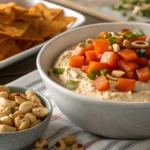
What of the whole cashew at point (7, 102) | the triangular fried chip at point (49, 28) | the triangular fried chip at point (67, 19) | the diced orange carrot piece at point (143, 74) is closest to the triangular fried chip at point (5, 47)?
the triangular fried chip at point (49, 28)

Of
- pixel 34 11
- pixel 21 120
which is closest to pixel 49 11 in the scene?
pixel 34 11

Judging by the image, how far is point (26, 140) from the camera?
1459mm

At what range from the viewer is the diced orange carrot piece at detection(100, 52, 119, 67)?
1.51 metres

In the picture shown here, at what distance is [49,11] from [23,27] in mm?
343

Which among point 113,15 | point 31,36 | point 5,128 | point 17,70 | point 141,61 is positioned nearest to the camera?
point 5,128

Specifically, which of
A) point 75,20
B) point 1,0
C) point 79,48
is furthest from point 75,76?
point 1,0

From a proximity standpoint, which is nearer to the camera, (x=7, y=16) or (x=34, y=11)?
(x=7, y=16)

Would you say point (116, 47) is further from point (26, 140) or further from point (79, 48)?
point (26, 140)

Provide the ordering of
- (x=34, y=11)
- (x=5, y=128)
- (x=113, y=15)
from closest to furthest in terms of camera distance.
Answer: (x=5, y=128) → (x=34, y=11) → (x=113, y=15)

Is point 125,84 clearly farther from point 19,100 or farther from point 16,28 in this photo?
point 16,28

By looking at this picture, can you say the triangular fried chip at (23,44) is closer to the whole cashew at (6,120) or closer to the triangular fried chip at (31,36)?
the triangular fried chip at (31,36)

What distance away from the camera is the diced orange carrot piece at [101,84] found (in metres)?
1.45

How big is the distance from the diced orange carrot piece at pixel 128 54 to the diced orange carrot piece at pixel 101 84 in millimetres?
107

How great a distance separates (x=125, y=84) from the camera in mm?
1453
